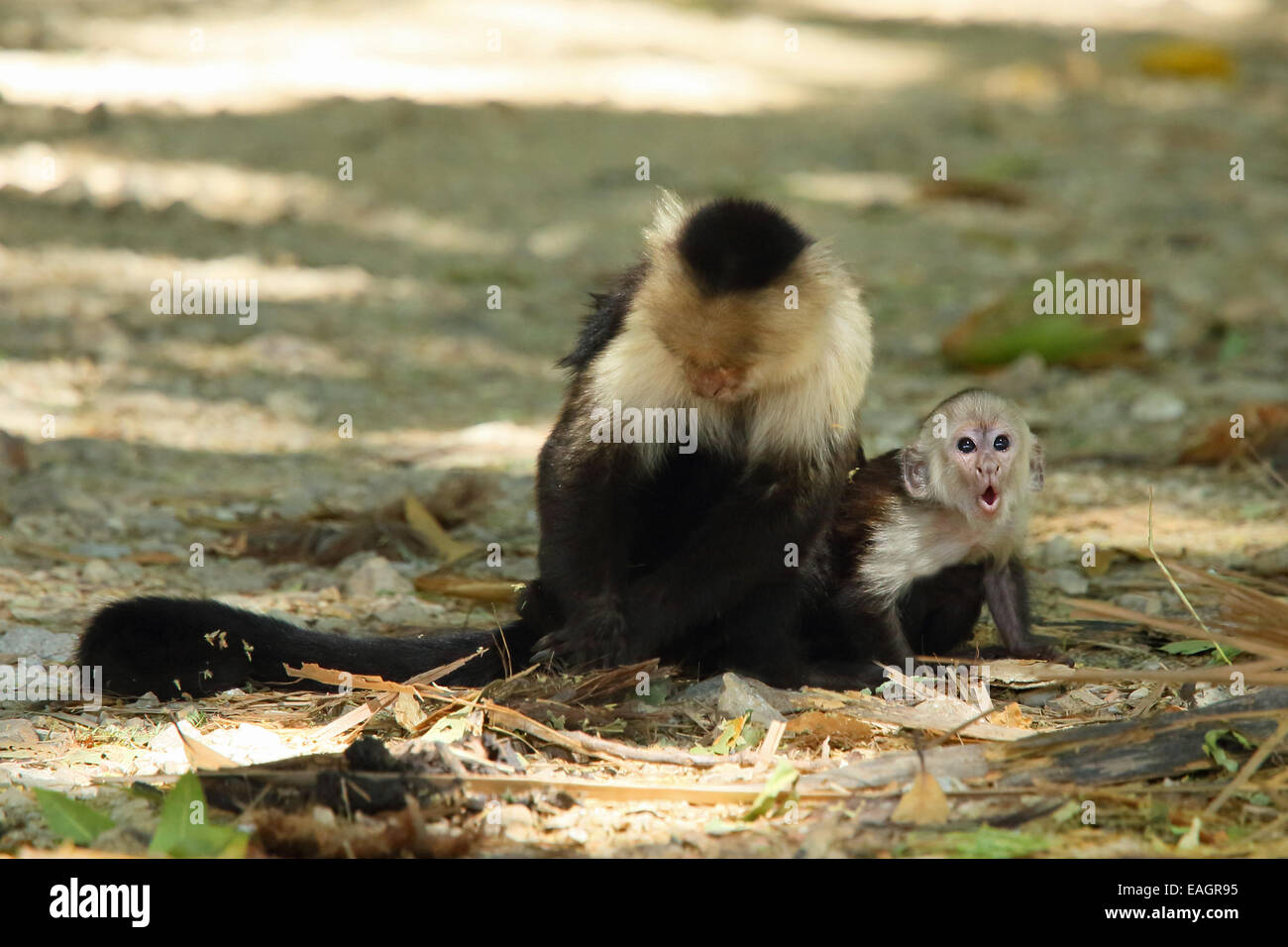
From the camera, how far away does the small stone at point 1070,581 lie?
14.9ft

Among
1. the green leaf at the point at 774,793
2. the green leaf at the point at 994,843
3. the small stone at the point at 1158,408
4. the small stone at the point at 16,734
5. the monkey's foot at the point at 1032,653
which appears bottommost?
the green leaf at the point at 994,843

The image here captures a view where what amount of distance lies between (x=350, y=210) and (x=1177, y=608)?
642cm

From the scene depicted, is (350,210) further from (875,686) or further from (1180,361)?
(875,686)

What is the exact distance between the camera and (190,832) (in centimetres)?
260

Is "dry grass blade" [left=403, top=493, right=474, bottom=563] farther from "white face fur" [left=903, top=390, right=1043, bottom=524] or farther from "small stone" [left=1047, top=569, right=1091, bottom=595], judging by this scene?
"small stone" [left=1047, top=569, right=1091, bottom=595]

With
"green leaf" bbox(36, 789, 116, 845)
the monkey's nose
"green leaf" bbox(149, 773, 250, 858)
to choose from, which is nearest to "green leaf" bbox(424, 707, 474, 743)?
"green leaf" bbox(149, 773, 250, 858)

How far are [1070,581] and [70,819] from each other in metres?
3.12

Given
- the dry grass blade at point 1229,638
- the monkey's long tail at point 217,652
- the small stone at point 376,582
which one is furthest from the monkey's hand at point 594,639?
the dry grass blade at point 1229,638

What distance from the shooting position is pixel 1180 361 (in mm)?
7051

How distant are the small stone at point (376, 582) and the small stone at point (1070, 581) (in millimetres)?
2072

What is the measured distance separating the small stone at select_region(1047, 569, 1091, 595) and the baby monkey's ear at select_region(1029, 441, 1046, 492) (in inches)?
28.1

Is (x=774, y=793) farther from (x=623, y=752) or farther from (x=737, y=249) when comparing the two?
(x=737, y=249)

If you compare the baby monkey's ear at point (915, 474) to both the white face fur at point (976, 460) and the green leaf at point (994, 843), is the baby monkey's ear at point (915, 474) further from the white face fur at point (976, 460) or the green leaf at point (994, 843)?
the green leaf at point (994, 843)

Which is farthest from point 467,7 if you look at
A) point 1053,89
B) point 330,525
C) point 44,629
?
point 44,629
